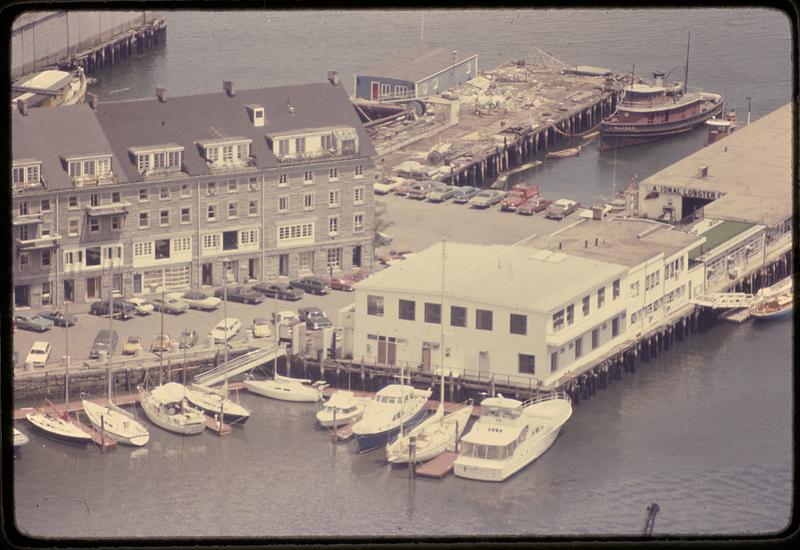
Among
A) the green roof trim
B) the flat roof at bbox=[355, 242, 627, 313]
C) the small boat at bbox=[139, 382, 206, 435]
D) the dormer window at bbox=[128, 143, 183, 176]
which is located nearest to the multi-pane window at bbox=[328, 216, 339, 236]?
the flat roof at bbox=[355, 242, 627, 313]

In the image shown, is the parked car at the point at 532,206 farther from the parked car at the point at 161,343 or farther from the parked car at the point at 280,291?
the parked car at the point at 161,343

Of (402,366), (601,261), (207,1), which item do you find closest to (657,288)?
(601,261)

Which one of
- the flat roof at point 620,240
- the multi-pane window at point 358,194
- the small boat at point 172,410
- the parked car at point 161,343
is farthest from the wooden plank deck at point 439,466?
the multi-pane window at point 358,194

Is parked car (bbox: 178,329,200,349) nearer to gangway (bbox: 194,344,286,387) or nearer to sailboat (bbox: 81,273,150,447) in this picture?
gangway (bbox: 194,344,286,387)

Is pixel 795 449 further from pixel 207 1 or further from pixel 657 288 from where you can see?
pixel 207 1

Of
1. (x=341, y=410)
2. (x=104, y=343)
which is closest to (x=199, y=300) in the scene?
(x=104, y=343)
